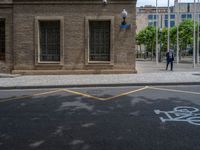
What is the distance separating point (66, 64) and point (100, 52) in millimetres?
2160

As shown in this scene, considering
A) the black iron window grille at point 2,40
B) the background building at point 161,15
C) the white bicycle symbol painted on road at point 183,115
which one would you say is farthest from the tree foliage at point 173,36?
the white bicycle symbol painted on road at point 183,115

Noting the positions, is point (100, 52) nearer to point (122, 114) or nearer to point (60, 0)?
point (60, 0)

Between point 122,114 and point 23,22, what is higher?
point 23,22

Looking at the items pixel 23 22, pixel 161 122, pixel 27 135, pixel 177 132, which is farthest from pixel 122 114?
pixel 23 22

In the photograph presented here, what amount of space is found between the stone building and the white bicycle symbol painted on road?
1090 cm

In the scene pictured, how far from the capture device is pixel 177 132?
6.55 metres

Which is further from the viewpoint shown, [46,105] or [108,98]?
[108,98]

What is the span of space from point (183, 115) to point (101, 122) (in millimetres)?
2067

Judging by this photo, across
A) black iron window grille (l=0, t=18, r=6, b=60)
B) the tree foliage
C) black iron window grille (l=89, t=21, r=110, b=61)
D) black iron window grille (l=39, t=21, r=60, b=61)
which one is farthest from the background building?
black iron window grille (l=0, t=18, r=6, b=60)

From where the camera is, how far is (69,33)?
19.7 m

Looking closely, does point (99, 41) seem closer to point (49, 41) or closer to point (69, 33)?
point (69, 33)

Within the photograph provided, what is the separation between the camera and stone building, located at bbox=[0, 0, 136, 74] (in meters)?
19.6

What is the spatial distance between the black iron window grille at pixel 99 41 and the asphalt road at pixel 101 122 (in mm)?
8634

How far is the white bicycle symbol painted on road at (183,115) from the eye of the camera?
24.9 feet
